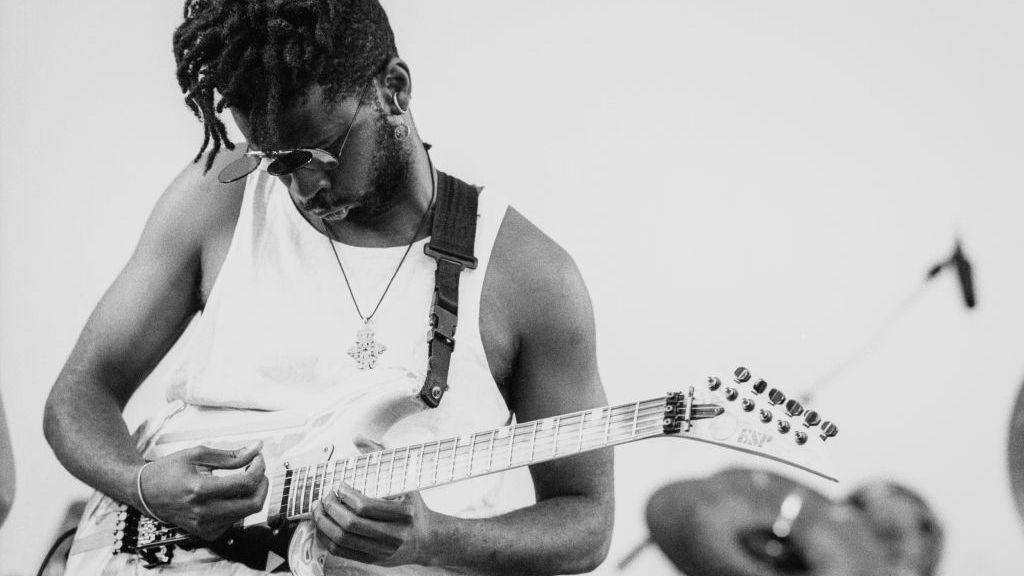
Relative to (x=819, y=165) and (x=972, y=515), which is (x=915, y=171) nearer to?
(x=819, y=165)

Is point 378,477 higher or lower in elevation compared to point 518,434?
lower

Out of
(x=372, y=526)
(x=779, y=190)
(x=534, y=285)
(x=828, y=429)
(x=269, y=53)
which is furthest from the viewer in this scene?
(x=779, y=190)

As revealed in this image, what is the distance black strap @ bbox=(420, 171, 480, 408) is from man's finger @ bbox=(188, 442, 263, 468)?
27 centimetres

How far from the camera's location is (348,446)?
1.89 m

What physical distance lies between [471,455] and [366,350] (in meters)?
0.29

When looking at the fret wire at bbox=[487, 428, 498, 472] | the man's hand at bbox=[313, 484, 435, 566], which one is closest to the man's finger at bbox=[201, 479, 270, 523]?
the man's hand at bbox=[313, 484, 435, 566]

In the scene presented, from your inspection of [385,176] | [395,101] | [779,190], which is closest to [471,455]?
[385,176]

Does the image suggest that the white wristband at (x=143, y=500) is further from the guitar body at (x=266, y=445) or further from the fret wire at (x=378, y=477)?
the fret wire at (x=378, y=477)

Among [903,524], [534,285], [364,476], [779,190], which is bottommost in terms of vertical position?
[903,524]

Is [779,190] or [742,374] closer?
[742,374]

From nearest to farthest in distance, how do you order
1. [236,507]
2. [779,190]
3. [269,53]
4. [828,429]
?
[828,429] → [236,507] → [269,53] → [779,190]

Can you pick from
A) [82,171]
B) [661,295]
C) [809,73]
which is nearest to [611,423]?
[661,295]

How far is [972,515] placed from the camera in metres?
2.06

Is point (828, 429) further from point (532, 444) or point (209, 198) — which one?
point (209, 198)
